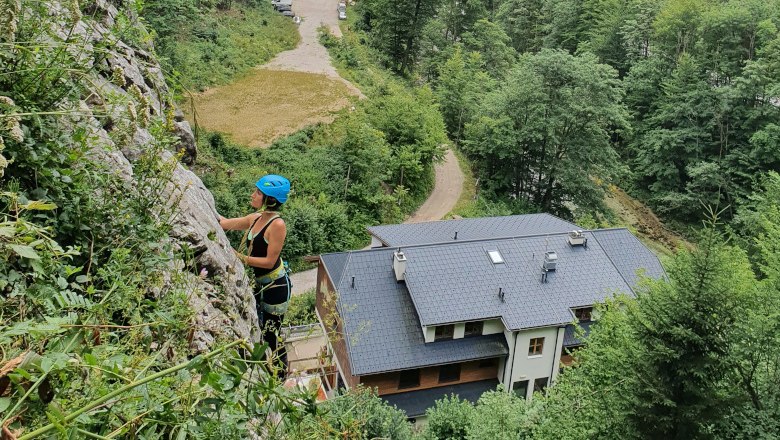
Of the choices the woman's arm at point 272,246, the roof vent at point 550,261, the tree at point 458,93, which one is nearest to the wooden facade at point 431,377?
the roof vent at point 550,261

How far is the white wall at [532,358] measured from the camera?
19641 mm

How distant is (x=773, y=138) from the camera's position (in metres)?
36.2

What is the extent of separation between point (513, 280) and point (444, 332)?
322cm

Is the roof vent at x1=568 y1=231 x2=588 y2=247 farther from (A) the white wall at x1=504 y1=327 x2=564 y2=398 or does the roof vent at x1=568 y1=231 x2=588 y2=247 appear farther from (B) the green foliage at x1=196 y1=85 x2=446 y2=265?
(B) the green foliage at x1=196 y1=85 x2=446 y2=265

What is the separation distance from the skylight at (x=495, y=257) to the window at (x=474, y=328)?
97.8 inches

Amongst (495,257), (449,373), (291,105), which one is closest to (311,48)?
(291,105)

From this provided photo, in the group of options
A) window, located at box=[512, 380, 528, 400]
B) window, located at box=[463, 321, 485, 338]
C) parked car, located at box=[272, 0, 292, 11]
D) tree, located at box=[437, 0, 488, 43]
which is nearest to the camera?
window, located at box=[463, 321, 485, 338]

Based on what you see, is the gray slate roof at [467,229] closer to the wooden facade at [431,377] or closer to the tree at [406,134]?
the tree at [406,134]

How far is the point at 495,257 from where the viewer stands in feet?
71.0

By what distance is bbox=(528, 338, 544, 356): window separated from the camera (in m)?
19.9

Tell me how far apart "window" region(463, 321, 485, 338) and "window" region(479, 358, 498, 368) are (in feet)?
3.26

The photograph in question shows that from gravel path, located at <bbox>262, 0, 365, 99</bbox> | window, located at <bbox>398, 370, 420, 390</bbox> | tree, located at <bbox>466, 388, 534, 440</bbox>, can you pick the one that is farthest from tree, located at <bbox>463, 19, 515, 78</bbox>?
tree, located at <bbox>466, 388, 534, 440</bbox>

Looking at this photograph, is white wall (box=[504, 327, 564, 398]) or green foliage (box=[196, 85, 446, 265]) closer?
white wall (box=[504, 327, 564, 398])

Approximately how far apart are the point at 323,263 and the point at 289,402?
2039cm
